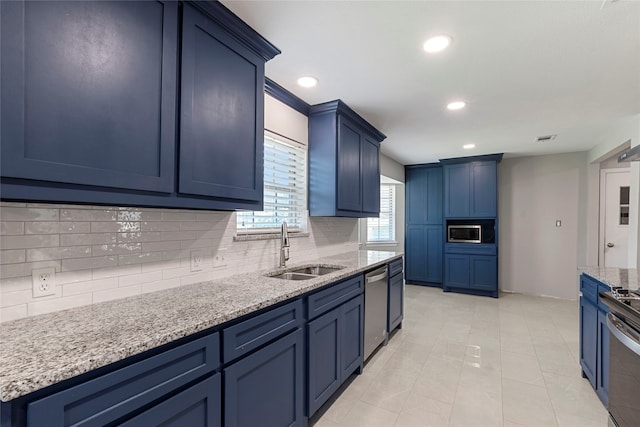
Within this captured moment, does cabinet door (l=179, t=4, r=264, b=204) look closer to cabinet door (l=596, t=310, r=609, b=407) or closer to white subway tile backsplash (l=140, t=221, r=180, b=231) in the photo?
white subway tile backsplash (l=140, t=221, r=180, b=231)

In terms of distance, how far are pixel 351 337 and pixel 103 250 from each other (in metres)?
1.83

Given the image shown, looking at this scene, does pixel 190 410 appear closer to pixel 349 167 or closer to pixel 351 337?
pixel 351 337

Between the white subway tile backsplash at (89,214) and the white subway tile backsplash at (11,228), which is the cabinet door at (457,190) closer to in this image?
the white subway tile backsplash at (89,214)

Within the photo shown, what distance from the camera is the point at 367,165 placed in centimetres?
365

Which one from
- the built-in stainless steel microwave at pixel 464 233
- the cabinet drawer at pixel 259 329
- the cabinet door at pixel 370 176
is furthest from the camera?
→ the built-in stainless steel microwave at pixel 464 233

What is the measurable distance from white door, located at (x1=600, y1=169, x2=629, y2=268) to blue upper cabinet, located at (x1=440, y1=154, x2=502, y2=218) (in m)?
1.51

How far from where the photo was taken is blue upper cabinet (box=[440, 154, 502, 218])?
5.19m

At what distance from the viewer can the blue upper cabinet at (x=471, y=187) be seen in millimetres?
5191

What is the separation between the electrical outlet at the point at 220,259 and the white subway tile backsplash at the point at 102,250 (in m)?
0.01

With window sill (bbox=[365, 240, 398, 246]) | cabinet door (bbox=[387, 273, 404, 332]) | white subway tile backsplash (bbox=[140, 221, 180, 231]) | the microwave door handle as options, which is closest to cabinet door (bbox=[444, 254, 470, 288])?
window sill (bbox=[365, 240, 398, 246])

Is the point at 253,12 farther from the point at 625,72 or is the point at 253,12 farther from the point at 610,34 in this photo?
the point at 625,72


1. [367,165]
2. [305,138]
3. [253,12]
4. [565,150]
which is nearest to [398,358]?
[367,165]

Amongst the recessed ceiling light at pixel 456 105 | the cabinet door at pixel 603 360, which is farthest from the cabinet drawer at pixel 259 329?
the recessed ceiling light at pixel 456 105

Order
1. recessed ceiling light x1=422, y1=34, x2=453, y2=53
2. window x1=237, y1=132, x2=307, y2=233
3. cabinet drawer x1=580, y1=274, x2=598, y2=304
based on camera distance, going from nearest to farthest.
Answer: recessed ceiling light x1=422, y1=34, x2=453, y2=53, cabinet drawer x1=580, y1=274, x2=598, y2=304, window x1=237, y1=132, x2=307, y2=233
